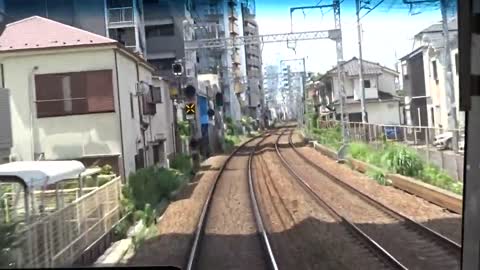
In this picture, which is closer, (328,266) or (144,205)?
(144,205)

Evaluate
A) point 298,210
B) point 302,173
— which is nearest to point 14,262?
point 298,210

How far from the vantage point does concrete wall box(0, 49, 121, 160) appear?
2516 millimetres

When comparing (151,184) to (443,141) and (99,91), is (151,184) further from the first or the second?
(443,141)

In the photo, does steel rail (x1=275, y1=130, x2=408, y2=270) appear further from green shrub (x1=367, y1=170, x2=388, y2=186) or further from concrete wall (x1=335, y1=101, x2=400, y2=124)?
concrete wall (x1=335, y1=101, x2=400, y2=124)

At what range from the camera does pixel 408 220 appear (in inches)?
259

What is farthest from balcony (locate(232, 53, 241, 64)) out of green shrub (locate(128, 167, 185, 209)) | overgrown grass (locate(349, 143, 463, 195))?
overgrown grass (locate(349, 143, 463, 195))

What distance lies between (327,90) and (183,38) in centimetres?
1141

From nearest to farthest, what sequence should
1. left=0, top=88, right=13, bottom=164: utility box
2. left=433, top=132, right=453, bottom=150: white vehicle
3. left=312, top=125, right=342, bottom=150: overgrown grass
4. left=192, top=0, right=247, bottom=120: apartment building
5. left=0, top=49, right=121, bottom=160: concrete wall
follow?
left=0, top=88, right=13, bottom=164: utility box
left=0, top=49, right=121, bottom=160: concrete wall
left=192, top=0, right=247, bottom=120: apartment building
left=433, top=132, right=453, bottom=150: white vehicle
left=312, top=125, right=342, bottom=150: overgrown grass

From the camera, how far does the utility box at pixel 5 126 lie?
238 cm

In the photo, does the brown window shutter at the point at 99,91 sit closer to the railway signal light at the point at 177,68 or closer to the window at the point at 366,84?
the railway signal light at the point at 177,68

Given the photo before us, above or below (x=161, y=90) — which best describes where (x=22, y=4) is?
above

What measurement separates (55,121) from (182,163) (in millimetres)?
1135

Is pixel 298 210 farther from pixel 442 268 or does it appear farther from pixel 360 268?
pixel 442 268

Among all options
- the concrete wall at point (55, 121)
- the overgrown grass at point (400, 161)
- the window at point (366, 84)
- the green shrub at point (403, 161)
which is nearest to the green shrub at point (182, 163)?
the concrete wall at point (55, 121)
